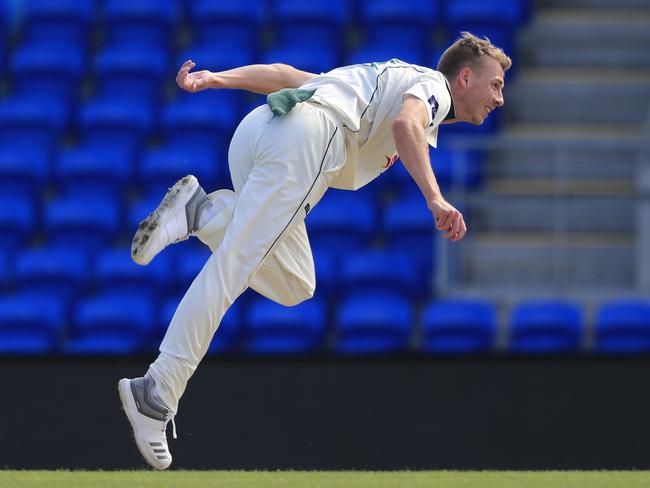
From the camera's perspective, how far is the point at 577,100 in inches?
372

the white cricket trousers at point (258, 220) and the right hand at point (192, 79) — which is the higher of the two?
the right hand at point (192, 79)

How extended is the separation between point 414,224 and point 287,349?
1.19m

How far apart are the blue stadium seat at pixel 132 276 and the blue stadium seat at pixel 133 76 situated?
64.9 inches

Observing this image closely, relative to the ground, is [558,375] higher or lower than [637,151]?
lower

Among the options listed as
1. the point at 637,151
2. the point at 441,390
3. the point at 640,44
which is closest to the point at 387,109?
the point at 441,390

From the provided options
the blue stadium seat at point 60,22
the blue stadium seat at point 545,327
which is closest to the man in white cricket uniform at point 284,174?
the blue stadium seat at point 545,327

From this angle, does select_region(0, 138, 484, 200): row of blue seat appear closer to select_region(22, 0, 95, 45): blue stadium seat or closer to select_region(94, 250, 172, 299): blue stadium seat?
select_region(94, 250, 172, 299): blue stadium seat

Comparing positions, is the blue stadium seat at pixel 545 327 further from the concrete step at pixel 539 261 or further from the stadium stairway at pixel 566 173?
the concrete step at pixel 539 261

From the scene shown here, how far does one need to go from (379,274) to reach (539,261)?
102 centimetres

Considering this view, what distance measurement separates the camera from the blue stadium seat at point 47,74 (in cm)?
949

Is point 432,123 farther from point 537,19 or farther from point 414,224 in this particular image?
point 537,19

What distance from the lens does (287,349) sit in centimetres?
759

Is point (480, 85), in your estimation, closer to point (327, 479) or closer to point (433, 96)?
point (433, 96)

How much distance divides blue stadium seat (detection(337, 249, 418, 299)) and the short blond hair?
3462mm
